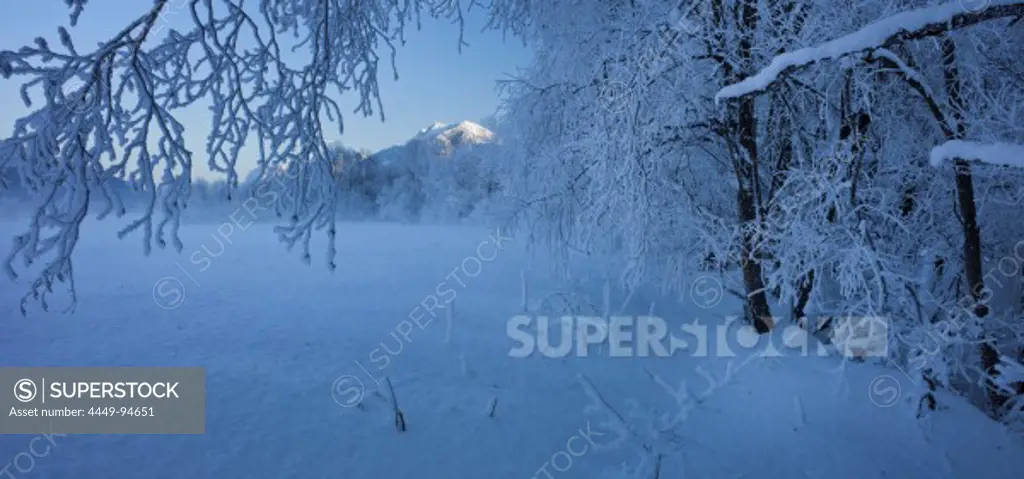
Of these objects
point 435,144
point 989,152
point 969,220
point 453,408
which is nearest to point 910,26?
point 989,152

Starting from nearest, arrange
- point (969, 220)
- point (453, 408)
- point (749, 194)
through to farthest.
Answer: point (969, 220) < point (453, 408) < point (749, 194)

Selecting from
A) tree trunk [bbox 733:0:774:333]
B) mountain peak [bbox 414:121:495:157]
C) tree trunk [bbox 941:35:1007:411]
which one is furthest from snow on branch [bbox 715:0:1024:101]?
mountain peak [bbox 414:121:495:157]

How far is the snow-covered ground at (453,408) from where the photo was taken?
338 cm

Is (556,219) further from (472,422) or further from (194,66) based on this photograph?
(194,66)

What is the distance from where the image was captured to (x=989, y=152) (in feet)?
7.32

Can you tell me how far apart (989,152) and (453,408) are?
13.6ft

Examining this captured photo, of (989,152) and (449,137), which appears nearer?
(989,152)

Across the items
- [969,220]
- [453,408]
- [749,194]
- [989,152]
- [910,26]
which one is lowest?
[453,408]

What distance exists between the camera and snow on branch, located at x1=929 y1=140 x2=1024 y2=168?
2078mm

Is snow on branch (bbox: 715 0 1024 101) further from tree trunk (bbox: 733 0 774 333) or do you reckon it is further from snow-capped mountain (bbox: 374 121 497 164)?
snow-capped mountain (bbox: 374 121 497 164)

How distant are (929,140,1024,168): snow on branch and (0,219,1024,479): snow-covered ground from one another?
1953mm

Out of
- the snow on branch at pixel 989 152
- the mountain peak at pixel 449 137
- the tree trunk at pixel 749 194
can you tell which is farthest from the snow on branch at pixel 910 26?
the mountain peak at pixel 449 137

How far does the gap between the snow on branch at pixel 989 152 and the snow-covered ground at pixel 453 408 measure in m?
1.95

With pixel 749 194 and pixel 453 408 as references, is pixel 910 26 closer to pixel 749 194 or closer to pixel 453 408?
pixel 749 194
